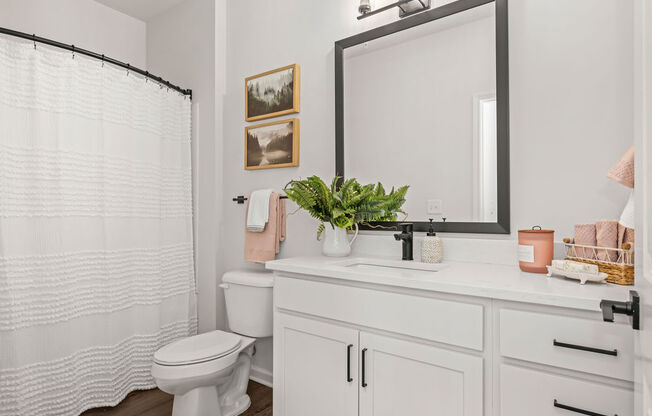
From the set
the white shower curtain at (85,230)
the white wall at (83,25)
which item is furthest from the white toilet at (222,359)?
the white wall at (83,25)

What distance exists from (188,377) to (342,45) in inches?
71.5

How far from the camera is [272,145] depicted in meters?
2.23

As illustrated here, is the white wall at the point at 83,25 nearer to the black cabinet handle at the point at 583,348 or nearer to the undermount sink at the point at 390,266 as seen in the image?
the undermount sink at the point at 390,266

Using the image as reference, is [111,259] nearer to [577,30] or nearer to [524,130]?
[524,130]

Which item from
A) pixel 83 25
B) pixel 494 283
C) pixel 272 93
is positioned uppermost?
pixel 83 25

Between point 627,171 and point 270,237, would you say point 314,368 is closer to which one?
point 270,237

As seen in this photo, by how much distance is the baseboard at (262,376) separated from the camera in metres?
2.23

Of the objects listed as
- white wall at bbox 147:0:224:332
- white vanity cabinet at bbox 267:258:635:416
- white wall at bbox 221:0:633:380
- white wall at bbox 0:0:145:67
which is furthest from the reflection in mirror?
white wall at bbox 0:0:145:67

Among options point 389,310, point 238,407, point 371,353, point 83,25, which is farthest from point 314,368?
point 83,25

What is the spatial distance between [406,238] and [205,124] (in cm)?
167

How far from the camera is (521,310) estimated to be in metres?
1.01

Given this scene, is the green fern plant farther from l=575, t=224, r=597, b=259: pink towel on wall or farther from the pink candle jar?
l=575, t=224, r=597, b=259: pink towel on wall

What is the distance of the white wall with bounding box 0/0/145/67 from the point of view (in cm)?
226

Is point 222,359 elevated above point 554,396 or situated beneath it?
situated beneath
